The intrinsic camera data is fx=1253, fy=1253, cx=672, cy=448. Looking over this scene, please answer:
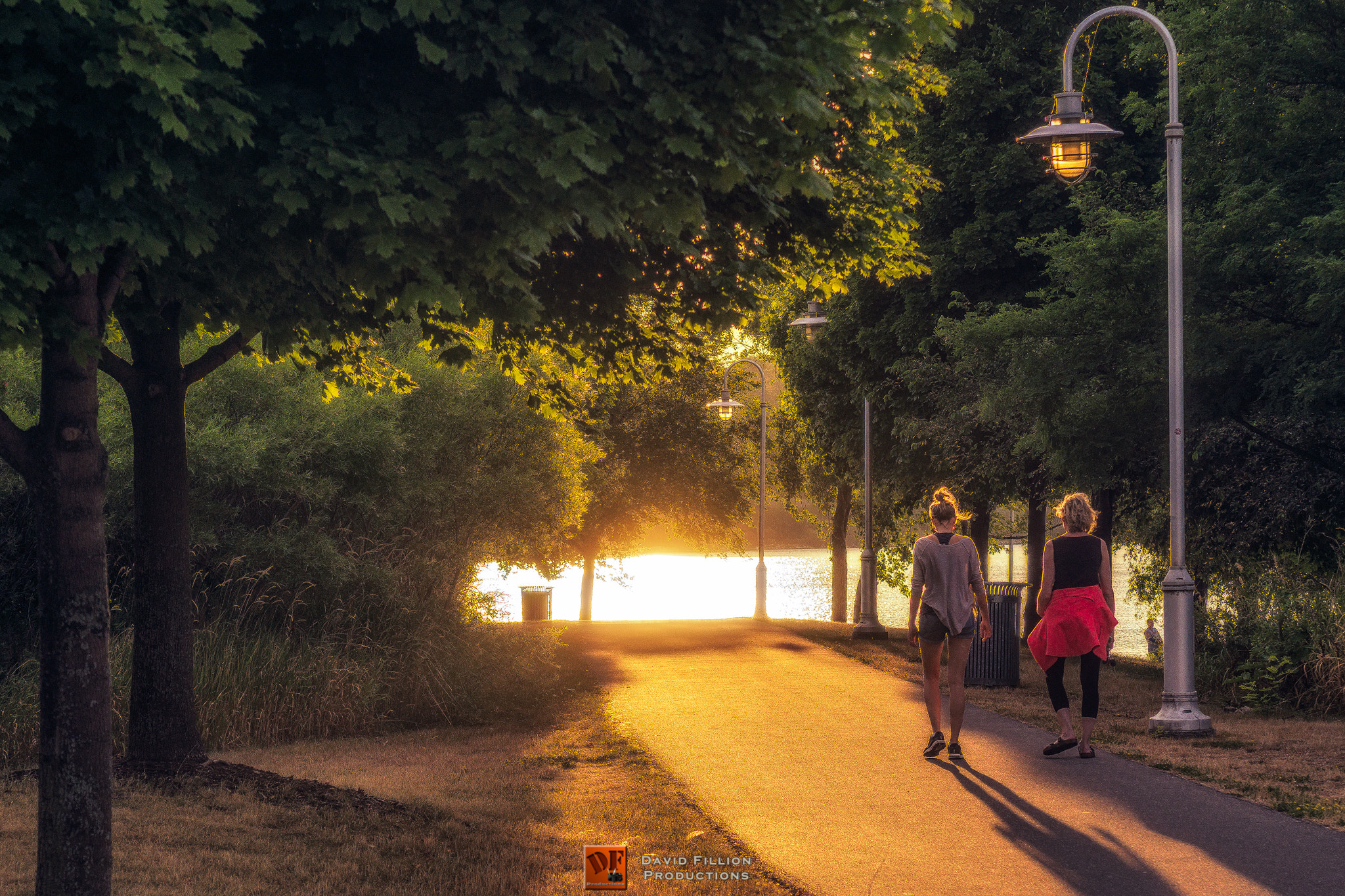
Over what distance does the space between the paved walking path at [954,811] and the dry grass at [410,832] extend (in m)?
0.49

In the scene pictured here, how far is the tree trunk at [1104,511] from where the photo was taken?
19.7 meters

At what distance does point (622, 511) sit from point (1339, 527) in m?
25.7

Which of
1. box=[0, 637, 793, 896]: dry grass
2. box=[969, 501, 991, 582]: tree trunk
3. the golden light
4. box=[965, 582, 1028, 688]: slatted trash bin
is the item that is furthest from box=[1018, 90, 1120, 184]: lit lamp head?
box=[969, 501, 991, 582]: tree trunk

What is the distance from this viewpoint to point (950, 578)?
929 cm

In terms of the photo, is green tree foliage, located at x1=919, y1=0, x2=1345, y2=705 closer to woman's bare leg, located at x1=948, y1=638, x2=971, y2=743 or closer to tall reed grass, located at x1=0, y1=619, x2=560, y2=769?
woman's bare leg, located at x1=948, y1=638, x2=971, y2=743

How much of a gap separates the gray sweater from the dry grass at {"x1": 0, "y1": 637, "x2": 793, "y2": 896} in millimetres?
2373

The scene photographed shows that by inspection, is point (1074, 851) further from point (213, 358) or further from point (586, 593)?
point (586, 593)

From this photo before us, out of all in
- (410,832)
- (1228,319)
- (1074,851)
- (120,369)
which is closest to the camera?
(1074,851)

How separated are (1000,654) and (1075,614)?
509 cm

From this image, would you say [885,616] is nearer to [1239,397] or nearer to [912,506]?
[912,506]

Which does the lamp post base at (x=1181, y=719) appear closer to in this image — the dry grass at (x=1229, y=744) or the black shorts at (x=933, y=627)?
the dry grass at (x=1229, y=744)

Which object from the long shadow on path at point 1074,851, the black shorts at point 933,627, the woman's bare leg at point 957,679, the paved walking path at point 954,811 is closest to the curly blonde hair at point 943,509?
the black shorts at point 933,627

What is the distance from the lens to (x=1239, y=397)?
15.9 metres

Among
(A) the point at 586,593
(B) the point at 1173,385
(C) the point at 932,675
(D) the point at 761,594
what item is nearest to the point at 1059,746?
(C) the point at 932,675
